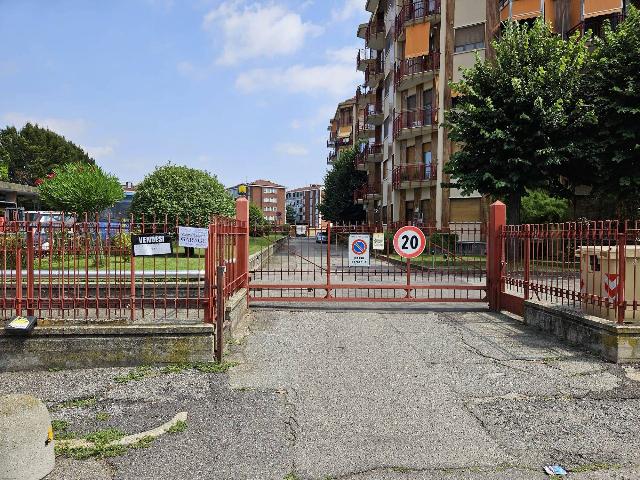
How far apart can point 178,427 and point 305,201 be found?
16852cm

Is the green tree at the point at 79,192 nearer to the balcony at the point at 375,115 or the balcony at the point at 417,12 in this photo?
the balcony at the point at 417,12

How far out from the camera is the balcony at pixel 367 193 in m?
42.0

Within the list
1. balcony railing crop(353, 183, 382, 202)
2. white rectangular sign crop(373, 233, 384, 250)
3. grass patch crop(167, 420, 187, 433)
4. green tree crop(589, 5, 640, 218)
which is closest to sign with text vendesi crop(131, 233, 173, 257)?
grass patch crop(167, 420, 187, 433)

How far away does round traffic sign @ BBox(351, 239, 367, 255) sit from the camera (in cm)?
1091

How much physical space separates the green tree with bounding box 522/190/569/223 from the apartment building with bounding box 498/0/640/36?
756cm

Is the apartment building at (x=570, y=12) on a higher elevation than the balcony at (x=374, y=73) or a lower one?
lower

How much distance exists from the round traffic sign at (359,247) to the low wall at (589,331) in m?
3.34

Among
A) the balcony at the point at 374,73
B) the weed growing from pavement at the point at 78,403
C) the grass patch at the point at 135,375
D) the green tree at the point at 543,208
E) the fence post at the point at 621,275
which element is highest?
the balcony at the point at 374,73

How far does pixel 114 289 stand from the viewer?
9.86 m

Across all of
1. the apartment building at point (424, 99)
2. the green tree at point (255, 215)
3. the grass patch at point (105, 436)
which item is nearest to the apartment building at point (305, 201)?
the green tree at point (255, 215)

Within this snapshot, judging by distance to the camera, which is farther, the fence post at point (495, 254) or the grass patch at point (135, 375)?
the fence post at point (495, 254)

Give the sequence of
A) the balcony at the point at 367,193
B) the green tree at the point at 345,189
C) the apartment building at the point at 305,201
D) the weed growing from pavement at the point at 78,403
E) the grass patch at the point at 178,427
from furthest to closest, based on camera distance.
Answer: the apartment building at the point at 305,201
the green tree at the point at 345,189
the balcony at the point at 367,193
the weed growing from pavement at the point at 78,403
the grass patch at the point at 178,427

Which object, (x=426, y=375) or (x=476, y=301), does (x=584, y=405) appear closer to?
A: (x=426, y=375)

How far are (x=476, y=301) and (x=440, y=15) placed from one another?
934 inches
